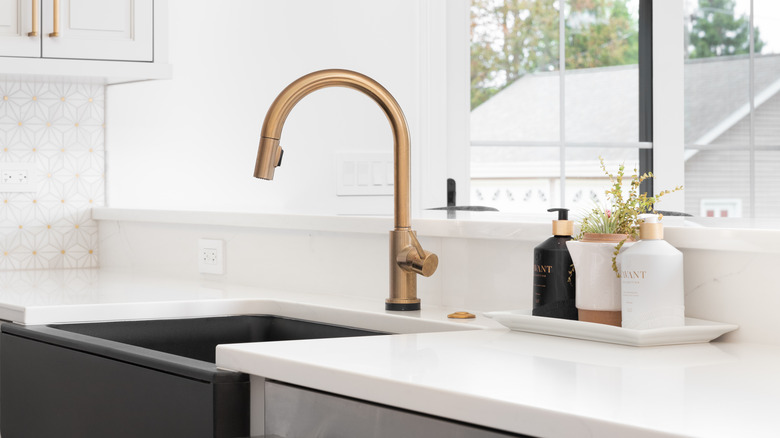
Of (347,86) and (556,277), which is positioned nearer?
(556,277)

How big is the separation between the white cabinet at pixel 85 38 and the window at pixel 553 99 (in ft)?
4.62

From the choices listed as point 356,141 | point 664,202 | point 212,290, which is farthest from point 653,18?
point 212,290

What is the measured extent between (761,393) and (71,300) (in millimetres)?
1192

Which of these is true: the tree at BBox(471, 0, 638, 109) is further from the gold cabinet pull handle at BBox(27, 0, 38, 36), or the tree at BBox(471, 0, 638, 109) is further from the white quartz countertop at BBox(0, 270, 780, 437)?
the white quartz countertop at BBox(0, 270, 780, 437)

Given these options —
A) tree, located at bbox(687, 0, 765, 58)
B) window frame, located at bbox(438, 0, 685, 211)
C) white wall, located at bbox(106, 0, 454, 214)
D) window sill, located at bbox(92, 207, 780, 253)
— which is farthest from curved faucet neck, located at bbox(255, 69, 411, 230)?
tree, located at bbox(687, 0, 765, 58)

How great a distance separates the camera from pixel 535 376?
852 millimetres

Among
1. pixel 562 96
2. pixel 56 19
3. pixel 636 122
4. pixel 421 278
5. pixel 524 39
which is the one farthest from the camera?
pixel 524 39

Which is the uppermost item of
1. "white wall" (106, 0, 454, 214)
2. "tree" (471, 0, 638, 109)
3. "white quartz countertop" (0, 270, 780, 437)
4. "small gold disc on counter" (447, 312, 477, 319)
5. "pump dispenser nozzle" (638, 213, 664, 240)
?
"tree" (471, 0, 638, 109)

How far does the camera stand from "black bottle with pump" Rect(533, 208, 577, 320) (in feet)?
3.76

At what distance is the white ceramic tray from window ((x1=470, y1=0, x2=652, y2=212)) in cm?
215

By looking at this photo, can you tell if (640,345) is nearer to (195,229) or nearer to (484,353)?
(484,353)

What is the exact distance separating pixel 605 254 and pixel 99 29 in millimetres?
1486

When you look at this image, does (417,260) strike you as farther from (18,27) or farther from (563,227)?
(18,27)

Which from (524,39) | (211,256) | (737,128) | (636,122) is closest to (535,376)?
(211,256)
